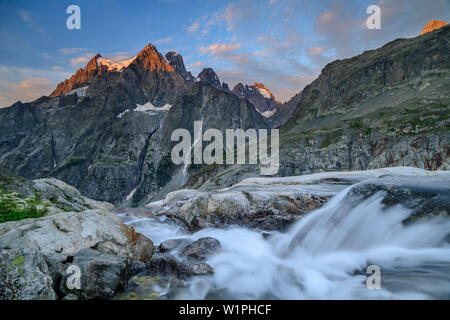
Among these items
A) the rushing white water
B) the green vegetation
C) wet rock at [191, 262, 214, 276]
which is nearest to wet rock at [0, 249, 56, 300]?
the rushing white water

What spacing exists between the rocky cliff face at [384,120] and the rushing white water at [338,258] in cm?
8178

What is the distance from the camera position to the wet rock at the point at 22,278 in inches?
282

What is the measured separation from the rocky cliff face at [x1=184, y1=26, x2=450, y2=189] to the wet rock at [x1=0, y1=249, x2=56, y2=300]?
93.1m

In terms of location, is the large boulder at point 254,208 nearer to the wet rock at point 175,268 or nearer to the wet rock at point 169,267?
the wet rock at point 175,268

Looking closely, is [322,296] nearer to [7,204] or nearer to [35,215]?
[35,215]

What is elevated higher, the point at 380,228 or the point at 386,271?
the point at 380,228

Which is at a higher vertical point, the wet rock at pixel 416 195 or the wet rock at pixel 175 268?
the wet rock at pixel 416 195

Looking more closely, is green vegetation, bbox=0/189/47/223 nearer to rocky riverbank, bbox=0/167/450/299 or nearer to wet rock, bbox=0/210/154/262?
rocky riverbank, bbox=0/167/450/299

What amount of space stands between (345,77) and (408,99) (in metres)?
69.5

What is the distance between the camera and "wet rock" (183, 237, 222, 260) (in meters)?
14.7

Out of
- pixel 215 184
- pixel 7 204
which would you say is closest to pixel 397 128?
pixel 215 184

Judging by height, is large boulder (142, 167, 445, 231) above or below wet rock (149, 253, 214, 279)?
above

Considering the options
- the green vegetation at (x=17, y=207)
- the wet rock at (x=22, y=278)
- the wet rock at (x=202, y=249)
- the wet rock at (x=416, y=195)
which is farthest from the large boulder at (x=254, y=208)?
the wet rock at (x=22, y=278)
